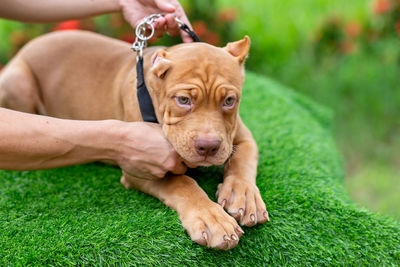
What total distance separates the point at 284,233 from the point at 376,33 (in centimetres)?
518

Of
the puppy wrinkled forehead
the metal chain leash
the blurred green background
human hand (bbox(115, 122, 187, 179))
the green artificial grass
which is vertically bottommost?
the blurred green background

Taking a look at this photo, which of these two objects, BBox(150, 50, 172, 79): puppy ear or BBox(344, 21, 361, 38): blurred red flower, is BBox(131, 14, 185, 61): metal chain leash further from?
BBox(344, 21, 361, 38): blurred red flower

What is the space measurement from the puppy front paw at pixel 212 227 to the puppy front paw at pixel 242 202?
0.32 ft

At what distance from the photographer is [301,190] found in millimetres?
2992

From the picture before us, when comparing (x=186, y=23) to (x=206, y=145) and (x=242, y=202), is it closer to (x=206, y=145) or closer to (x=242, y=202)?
(x=206, y=145)

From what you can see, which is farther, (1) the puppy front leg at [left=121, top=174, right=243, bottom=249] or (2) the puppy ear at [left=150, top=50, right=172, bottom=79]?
(2) the puppy ear at [left=150, top=50, right=172, bottom=79]

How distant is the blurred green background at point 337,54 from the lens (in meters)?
5.93

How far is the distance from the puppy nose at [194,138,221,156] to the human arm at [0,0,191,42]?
1138mm

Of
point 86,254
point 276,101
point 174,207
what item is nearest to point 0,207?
point 86,254

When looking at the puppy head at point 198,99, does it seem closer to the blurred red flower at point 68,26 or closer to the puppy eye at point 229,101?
the puppy eye at point 229,101

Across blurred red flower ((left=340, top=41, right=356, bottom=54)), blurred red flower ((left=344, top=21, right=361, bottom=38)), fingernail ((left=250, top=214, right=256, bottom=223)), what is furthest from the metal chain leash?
blurred red flower ((left=344, top=21, right=361, bottom=38))

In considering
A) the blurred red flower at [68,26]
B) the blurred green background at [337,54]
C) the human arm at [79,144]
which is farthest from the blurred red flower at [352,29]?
the human arm at [79,144]

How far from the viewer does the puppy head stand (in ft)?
7.91

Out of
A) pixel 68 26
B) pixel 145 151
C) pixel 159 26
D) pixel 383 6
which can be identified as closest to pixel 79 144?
pixel 145 151
